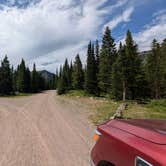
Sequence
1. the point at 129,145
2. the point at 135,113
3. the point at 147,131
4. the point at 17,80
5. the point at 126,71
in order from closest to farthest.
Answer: the point at 129,145, the point at 147,131, the point at 135,113, the point at 126,71, the point at 17,80

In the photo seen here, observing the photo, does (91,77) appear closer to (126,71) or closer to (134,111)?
(126,71)

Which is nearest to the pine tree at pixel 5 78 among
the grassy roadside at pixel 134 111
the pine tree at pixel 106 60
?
the pine tree at pixel 106 60

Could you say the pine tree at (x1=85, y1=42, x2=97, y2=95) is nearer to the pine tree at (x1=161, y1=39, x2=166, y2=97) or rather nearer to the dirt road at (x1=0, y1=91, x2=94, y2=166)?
the pine tree at (x1=161, y1=39, x2=166, y2=97)

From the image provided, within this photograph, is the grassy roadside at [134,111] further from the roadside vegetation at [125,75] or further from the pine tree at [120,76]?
the pine tree at [120,76]

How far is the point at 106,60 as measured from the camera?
3816 centimetres

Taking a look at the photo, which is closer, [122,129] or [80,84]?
[122,129]

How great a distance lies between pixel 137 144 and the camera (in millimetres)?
2178

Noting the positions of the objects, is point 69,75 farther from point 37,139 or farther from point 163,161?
point 163,161

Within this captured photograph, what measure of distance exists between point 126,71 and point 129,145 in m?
28.8

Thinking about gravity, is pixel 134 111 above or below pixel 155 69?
below

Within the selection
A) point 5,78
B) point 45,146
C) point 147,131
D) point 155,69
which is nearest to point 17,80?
point 5,78

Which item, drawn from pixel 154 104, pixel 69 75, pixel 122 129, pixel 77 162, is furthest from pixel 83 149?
pixel 69 75

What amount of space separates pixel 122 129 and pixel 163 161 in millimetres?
946

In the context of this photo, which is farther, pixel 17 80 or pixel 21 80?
pixel 17 80
